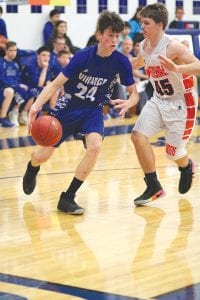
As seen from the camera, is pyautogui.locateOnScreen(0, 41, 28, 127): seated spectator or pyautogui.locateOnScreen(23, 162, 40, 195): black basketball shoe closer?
pyautogui.locateOnScreen(23, 162, 40, 195): black basketball shoe

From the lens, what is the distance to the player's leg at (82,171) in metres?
7.18

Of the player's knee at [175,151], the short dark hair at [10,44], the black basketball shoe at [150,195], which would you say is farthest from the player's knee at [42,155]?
the short dark hair at [10,44]

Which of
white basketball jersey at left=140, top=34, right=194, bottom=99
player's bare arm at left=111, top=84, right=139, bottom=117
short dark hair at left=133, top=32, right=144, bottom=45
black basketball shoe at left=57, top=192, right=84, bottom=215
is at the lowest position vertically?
black basketball shoe at left=57, top=192, right=84, bottom=215

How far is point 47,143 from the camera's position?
7.07 metres

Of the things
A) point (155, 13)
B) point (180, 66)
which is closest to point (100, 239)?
point (180, 66)

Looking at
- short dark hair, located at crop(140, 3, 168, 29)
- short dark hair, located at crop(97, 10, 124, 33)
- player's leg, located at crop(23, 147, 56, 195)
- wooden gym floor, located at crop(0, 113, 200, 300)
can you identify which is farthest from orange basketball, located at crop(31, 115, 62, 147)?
short dark hair, located at crop(140, 3, 168, 29)

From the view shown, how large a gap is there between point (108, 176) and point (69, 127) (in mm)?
1755

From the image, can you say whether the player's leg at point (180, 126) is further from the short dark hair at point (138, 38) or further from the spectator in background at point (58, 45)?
the short dark hair at point (138, 38)

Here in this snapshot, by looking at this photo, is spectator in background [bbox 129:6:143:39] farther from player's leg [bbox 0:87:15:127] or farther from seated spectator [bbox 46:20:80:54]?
player's leg [bbox 0:87:15:127]

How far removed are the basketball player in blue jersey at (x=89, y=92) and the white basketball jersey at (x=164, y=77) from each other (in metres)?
0.19

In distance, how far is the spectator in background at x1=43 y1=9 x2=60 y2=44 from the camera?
1602 centimetres

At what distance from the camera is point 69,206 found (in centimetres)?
718

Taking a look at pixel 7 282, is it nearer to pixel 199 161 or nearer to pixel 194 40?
pixel 199 161

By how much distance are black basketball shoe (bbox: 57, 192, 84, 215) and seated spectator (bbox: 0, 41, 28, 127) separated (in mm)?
7052
